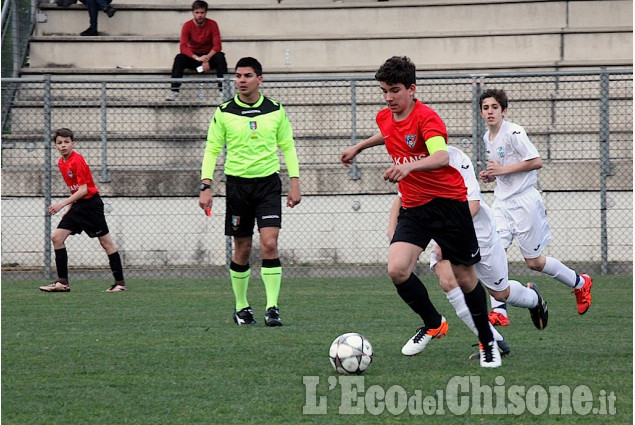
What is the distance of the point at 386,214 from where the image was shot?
14.1 metres

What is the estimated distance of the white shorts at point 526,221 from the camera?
9078 millimetres

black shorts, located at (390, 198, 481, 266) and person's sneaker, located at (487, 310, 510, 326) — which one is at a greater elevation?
black shorts, located at (390, 198, 481, 266)

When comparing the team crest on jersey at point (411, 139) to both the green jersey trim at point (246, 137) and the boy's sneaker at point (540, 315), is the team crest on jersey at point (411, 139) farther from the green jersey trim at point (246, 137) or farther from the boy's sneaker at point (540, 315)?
the green jersey trim at point (246, 137)

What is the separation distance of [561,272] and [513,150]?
45.2 inches

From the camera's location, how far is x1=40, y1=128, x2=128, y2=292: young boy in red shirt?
38.8ft

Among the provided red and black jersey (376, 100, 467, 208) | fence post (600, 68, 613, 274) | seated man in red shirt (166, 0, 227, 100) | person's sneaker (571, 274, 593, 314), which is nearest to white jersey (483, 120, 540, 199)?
person's sneaker (571, 274, 593, 314)

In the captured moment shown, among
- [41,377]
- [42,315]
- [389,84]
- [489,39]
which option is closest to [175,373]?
[41,377]

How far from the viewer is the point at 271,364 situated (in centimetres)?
648

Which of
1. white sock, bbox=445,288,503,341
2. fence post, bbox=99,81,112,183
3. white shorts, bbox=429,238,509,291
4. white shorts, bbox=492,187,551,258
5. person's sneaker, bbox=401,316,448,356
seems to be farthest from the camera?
fence post, bbox=99,81,112,183

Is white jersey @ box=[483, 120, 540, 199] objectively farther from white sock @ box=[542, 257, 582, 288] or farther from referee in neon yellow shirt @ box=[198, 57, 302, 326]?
referee in neon yellow shirt @ box=[198, 57, 302, 326]

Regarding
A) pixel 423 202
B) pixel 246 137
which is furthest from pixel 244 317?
pixel 423 202

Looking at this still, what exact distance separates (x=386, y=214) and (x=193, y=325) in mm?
5910

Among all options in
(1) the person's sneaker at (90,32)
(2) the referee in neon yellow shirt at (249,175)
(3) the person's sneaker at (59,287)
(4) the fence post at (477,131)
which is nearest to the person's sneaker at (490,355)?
(2) the referee in neon yellow shirt at (249,175)

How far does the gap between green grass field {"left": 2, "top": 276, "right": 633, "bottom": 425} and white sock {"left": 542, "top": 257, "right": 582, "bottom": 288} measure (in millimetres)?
317
